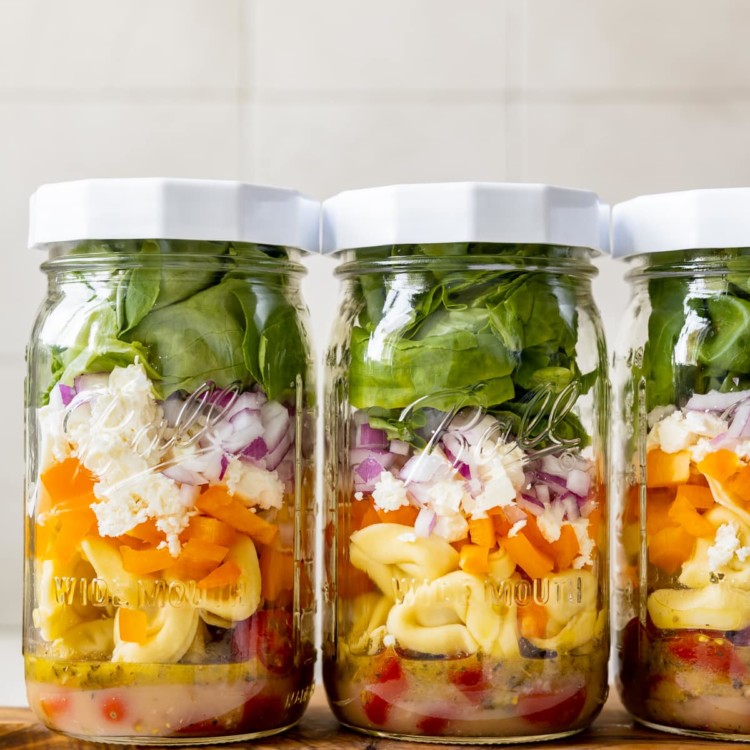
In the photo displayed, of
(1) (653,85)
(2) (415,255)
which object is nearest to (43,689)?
(2) (415,255)

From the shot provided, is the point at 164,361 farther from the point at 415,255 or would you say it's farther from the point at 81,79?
the point at 81,79

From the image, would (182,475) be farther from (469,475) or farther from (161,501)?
(469,475)

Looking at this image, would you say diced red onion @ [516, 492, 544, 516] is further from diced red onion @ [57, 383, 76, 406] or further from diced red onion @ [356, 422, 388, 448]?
diced red onion @ [57, 383, 76, 406]

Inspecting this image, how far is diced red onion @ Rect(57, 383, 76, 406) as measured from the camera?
734 millimetres

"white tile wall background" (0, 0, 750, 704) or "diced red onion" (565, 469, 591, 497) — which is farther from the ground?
"white tile wall background" (0, 0, 750, 704)

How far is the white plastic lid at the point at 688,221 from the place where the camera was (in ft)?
2.44

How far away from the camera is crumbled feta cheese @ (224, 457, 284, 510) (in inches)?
28.6

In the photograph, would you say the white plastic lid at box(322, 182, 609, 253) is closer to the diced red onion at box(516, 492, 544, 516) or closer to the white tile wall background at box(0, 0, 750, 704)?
the diced red onion at box(516, 492, 544, 516)

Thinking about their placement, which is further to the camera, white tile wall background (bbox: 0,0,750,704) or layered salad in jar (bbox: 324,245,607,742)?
white tile wall background (bbox: 0,0,750,704)

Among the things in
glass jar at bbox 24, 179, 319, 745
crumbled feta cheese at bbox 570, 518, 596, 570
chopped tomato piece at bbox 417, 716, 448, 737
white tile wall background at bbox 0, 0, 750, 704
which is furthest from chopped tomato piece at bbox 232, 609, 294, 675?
white tile wall background at bbox 0, 0, 750, 704

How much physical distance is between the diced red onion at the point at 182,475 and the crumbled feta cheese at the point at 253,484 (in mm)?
18

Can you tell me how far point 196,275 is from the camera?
29.5 inches

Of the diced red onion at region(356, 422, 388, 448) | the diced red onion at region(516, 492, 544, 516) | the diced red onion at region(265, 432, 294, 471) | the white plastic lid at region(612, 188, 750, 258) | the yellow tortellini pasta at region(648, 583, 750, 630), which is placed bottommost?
the yellow tortellini pasta at region(648, 583, 750, 630)

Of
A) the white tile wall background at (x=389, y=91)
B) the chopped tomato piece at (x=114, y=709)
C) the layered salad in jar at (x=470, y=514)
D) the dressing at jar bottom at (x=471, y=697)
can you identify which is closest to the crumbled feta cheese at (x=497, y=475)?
the layered salad in jar at (x=470, y=514)
